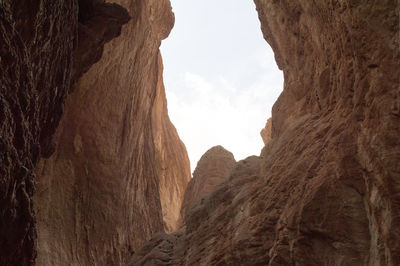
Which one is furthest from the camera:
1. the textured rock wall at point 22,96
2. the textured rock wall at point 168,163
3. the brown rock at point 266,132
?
the brown rock at point 266,132

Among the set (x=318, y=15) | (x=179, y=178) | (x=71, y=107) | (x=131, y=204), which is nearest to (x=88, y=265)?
(x=131, y=204)

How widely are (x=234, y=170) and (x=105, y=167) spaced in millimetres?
5910

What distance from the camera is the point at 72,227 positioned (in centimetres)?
1561

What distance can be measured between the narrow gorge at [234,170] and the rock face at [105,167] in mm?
56

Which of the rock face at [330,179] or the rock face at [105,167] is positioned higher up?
the rock face at [105,167]

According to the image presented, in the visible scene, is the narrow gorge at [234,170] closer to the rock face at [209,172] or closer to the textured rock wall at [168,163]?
the rock face at [209,172]

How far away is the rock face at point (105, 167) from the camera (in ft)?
50.1

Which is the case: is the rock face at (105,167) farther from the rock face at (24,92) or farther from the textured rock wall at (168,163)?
the textured rock wall at (168,163)

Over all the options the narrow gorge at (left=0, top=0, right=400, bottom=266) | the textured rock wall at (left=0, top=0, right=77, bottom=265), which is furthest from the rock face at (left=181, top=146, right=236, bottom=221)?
the textured rock wall at (left=0, top=0, right=77, bottom=265)

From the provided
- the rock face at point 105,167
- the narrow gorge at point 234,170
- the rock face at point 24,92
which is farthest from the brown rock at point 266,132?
the rock face at point 24,92

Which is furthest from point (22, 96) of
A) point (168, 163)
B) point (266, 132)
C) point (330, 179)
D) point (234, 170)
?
point (266, 132)

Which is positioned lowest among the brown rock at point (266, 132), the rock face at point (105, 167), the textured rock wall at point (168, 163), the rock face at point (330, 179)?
the rock face at point (330, 179)

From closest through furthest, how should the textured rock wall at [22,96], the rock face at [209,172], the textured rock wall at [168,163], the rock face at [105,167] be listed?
the textured rock wall at [22,96]
the rock face at [105,167]
the rock face at [209,172]
the textured rock wall at [168,163]

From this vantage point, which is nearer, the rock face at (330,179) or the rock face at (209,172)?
the rock face at (330,179)
